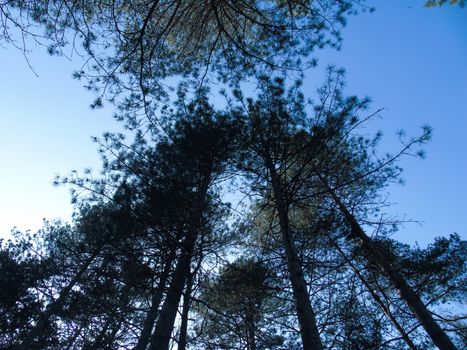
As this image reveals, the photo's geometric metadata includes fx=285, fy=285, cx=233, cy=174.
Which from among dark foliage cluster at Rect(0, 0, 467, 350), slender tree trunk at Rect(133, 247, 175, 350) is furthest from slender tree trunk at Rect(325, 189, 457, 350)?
slender tree trunk at Rect(133, 247, 175, 350)

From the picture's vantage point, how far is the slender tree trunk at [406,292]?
5.29 m

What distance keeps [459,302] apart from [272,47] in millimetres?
8256

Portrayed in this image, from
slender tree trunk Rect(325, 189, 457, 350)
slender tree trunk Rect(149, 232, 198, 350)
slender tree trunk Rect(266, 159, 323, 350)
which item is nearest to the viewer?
slender tree trunk Rect(266, 159, 323, 350)

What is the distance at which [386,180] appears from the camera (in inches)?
286

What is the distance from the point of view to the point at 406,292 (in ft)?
19.7

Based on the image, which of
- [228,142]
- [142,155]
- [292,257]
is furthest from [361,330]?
[142,155]

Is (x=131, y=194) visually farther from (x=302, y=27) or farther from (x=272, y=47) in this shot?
(x=302, y=27)

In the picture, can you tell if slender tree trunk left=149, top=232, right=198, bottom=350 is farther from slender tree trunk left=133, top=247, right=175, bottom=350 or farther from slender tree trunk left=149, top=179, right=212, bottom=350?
slender tree trunk left=133, top=247, right=175, bottom=350

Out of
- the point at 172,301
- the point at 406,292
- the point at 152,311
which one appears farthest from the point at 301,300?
the point at 406,292

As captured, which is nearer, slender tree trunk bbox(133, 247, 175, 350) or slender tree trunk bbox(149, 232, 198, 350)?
slender tree trunk bbox(149, 232, 198, 350)

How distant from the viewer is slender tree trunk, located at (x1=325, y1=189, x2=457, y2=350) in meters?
5.29

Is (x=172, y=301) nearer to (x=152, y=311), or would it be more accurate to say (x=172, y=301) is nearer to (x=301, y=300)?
(x=152, y=311)

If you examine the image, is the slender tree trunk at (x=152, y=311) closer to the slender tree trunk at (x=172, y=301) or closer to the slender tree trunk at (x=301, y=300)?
the slender tree trunk at (x=172, y=301)

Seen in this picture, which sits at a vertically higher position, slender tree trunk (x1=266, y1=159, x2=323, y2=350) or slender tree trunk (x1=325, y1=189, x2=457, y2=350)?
slender tree trunk (x1=325, y1=189, x2=457, y2=350)
